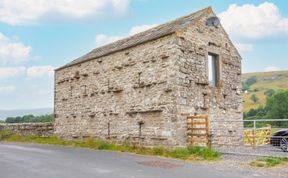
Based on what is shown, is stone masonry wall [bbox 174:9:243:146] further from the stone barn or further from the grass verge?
the grass verge

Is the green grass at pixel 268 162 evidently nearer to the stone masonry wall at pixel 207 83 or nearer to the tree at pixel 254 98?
the stone masonry wall at pixel 207 83

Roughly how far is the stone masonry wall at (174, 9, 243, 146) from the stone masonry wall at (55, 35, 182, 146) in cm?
60

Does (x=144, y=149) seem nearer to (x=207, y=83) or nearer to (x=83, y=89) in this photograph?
(x=207, y=83)

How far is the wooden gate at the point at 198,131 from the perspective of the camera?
546 inches

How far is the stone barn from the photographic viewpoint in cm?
1448

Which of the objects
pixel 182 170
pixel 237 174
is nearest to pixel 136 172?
pixel 182 170

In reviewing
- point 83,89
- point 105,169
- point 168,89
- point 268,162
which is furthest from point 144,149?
point 83,89

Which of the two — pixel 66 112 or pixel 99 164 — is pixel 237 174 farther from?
pixel 66 112

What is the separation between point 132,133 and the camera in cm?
1614

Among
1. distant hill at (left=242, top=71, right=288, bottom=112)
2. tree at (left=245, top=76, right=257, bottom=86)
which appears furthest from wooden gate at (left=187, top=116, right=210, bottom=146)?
tree at (left=245, top=76, right=257, bottom=86)

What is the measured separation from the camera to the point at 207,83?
1603 centimetres

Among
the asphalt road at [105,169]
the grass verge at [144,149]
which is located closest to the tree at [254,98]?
the grass verge at [144,149]

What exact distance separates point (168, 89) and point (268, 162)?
210 inches

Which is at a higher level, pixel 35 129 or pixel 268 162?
pixel 35 129
